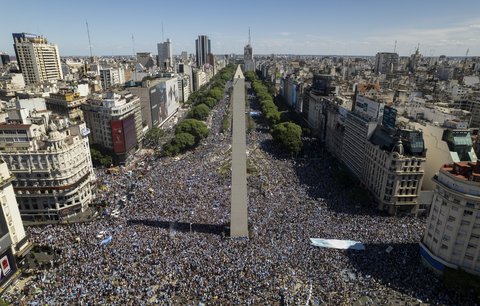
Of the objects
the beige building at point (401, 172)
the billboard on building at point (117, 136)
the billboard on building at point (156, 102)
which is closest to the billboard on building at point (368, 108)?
the beige building at point (401, 172)

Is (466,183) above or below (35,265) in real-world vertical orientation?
above

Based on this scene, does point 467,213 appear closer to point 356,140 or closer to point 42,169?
point 356,140

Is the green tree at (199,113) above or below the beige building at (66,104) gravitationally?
below

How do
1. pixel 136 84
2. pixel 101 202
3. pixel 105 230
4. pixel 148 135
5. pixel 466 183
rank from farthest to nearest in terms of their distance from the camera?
pixel 136 84 → pixel 148 135 → pixel 101 202 → pixel 105 230 → pixel 466 183

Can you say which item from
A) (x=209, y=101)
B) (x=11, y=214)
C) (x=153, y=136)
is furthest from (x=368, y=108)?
(x=209, y=101)

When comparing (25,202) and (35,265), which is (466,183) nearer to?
(35,265)

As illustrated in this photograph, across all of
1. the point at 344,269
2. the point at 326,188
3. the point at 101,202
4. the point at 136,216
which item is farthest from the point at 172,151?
the point at 344,269

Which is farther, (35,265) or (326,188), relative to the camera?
(326,188)

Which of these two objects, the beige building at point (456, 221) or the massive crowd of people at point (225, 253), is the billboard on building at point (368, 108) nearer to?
the massive crowd of people at point (225, 253)
